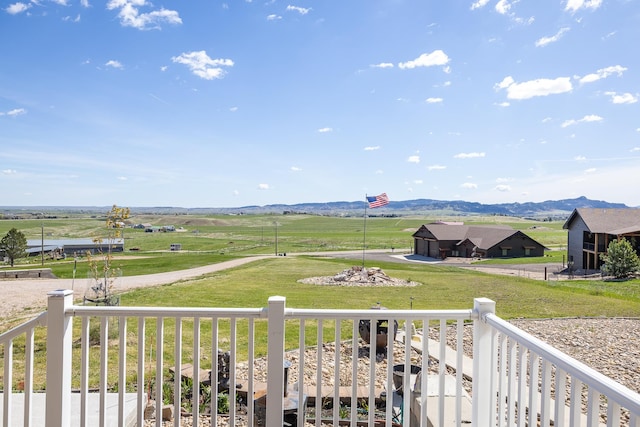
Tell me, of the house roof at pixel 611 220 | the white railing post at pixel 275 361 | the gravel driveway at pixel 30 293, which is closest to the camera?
the white railing post at pixel 275 361

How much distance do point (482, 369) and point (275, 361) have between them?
1025 millimetres

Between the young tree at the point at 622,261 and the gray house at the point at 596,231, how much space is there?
4142 millimetres

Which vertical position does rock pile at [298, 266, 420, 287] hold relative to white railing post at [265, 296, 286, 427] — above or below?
below

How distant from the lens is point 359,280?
15.5 meters

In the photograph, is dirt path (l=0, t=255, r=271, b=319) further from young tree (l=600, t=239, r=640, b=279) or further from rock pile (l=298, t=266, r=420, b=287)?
young tree (l=600, t=239, r=640, b=279)

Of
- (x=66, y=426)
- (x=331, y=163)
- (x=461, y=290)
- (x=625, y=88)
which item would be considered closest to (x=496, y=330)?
(x=66, y=426)

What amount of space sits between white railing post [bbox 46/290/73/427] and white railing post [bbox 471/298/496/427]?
81.3 inches

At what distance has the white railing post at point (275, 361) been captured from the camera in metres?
1.88

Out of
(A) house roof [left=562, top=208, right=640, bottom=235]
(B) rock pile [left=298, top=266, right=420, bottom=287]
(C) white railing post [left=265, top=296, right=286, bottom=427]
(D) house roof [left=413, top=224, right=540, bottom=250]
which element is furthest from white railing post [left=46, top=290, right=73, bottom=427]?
(D) house roof [left=413, top=224, right=540, bottom=250]

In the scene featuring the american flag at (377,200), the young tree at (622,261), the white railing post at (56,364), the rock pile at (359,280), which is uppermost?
the american flag at (377,200)

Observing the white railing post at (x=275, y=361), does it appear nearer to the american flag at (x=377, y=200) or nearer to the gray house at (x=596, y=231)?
the american flag at (x=377, y=200)

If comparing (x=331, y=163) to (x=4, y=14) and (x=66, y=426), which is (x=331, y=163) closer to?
(x=4, y=14)

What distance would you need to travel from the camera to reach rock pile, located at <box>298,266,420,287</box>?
597 inches

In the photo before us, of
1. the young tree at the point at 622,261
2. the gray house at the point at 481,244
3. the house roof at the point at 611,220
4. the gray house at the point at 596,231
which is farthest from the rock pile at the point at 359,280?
the gray house at the point at 481,244
